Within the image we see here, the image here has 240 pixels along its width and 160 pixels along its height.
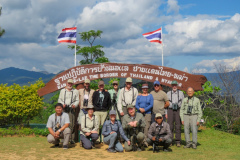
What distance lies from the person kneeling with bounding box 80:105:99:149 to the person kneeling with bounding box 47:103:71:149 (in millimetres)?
422

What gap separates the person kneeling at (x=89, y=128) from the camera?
7.59 meters

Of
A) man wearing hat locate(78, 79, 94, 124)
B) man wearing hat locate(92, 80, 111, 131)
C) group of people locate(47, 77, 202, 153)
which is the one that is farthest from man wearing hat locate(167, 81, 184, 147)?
man wearing hat locate(78, 79, 94, 124)

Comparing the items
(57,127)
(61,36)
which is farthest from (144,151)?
(61,36)

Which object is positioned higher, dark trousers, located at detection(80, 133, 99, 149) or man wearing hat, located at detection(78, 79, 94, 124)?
man wearing hat, located at detection(78, 79, 94, 124)

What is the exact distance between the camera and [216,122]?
14750 mm

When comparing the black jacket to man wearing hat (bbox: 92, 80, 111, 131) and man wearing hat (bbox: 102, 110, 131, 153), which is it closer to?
man wearing hat (bbox: 92, 80, 111, 131)

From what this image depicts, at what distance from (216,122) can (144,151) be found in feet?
28.6

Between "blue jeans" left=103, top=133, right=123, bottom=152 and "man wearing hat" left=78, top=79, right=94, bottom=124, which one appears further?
"man wearing hat" left=78, top=79, right=94, bottom=124

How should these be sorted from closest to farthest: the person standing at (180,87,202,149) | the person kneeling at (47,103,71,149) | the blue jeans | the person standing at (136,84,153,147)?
the blue jeans → the person kneeling at (47,103,71,149) → the person standing at (136,84,153,147) → the person standing at (180,87,202,149)

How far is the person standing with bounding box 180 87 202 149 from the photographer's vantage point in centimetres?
794

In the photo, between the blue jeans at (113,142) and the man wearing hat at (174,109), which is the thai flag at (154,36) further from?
the blue jeans at (113,142)

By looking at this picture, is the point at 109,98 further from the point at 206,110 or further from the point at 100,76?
the point at 206,110

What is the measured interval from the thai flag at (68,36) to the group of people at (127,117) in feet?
10.8

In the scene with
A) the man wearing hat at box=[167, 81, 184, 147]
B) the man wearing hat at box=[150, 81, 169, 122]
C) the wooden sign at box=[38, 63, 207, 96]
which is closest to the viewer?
the man wearing hat at box=[150, 81, 169, 122]
